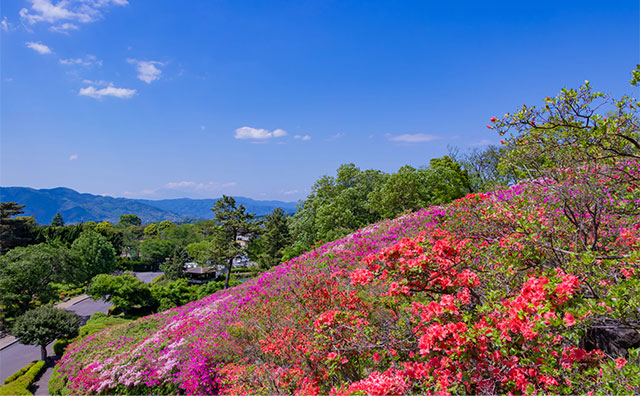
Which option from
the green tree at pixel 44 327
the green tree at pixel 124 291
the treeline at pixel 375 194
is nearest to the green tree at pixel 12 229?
the green tree at pixel 124 291

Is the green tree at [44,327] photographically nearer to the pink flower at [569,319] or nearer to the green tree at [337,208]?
the green tree at [337,208]

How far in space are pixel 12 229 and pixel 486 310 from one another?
4941 cm

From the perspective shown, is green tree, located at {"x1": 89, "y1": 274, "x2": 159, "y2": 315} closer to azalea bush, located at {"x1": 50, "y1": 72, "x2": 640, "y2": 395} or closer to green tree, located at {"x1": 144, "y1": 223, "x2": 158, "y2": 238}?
azalea bush, located at {"x1": 50, "y1": 72, "x2": 640, "y2": 395}

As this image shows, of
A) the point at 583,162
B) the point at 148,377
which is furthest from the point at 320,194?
the point at 583,162

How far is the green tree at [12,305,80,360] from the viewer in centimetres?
1330

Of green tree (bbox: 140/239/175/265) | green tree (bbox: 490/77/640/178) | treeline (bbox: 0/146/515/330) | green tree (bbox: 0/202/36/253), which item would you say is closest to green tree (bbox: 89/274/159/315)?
treeline (bbox: 0/146/515/330)

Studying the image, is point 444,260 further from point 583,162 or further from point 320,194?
point 320,194

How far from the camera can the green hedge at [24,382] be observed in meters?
10.2

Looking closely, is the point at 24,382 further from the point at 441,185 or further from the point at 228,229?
the point at 441,185

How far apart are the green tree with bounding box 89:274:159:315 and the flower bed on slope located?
16618 millimetres

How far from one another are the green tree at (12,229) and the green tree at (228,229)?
97.4 feet

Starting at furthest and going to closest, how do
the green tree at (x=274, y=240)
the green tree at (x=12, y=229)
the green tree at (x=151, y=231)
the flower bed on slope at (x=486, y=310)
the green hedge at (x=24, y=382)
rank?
the green tree at (x=151, y=231) < the green tree at (x=12, y=229) < the green tree at (x=274, y=240) < the green hedge at (x=24, y=382) < the flower bed on slope at (x=486, y=310)

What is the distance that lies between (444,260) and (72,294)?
1489 inches

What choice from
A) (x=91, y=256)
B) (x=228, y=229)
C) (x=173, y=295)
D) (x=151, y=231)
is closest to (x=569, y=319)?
(x=228, y=229)
